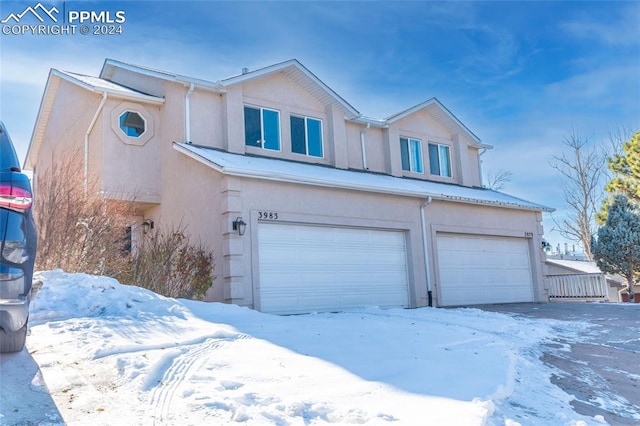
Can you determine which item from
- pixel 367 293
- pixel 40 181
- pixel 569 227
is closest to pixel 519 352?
pixel 367 293

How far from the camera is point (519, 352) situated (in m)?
6.46

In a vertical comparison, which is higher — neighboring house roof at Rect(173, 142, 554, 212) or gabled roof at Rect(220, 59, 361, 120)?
gabled roof at Rect(220, 59, 361, 120)

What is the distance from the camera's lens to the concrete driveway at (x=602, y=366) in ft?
15.0

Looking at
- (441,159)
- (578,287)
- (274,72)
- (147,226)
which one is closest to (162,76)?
(274,72)

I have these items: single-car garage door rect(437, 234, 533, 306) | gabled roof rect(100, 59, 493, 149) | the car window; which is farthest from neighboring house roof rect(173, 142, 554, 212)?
the car window

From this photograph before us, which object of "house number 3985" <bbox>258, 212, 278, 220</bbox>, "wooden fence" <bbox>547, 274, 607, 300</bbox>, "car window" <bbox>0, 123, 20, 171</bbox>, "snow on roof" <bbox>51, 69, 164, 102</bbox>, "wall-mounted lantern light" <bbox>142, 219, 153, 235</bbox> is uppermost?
"snow on roof" <bbox>51, 69, 164, 102</bbox>

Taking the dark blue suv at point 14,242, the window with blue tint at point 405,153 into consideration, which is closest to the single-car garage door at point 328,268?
the window with blue tint at point 405,153

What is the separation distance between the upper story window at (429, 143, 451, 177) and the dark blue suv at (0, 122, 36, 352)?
1434cm

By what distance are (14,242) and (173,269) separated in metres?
6.15

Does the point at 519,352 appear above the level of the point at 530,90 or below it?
below

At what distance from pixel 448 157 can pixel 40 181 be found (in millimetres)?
12806

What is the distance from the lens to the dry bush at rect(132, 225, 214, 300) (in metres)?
9.04

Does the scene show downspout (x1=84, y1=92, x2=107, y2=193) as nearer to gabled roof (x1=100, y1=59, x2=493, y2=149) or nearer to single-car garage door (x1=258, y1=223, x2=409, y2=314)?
gabled roof (x1=100, y1=59, x2=493, y2=149)

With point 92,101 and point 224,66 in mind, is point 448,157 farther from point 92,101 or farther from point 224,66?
point 92,101
